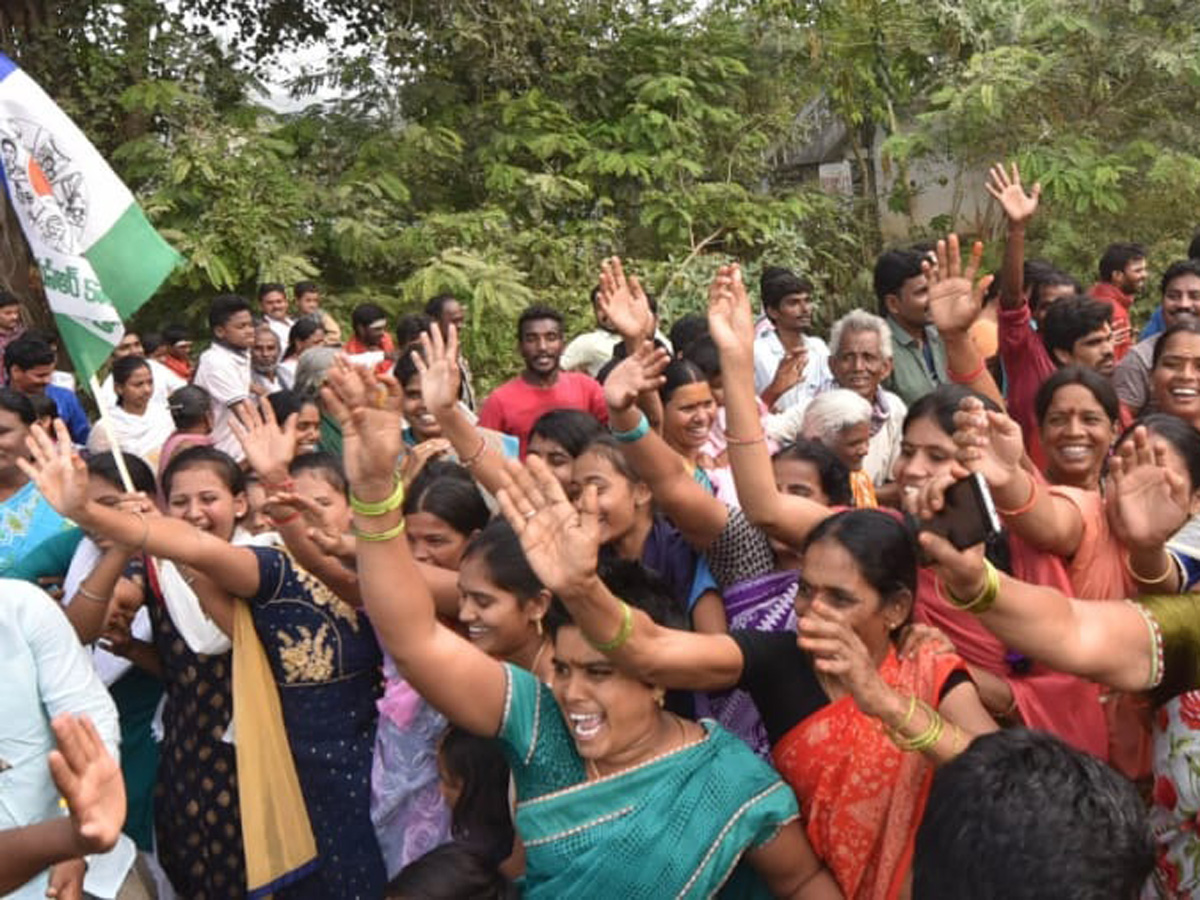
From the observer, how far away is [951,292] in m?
3.34

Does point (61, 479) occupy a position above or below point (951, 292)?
above

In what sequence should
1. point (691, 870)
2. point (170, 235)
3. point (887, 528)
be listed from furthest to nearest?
point (170, 235) → point (887, 528) → point (691, 870)

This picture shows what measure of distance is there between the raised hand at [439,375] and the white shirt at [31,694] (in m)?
1.07

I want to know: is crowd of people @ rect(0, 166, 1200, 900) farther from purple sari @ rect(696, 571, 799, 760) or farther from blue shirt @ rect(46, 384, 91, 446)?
blue shirt @ rect(46, 384, 91, 446)

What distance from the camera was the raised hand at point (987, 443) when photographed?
6.84 feet

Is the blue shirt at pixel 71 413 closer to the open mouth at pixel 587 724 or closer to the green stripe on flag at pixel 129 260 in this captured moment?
the green stripe on flag at pixel 129 260

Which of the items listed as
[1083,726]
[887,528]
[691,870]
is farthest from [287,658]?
[1083,726]

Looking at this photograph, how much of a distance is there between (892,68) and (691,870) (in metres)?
12.0

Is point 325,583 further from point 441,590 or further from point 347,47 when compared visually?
point 347,47

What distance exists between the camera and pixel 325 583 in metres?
2.91

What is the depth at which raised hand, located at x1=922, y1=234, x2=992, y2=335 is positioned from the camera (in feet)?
10.9

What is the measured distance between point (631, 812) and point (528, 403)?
3202mm

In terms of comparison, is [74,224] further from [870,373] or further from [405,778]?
[870,373]

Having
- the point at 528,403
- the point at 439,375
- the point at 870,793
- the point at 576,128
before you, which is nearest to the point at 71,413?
the point at 528,403
